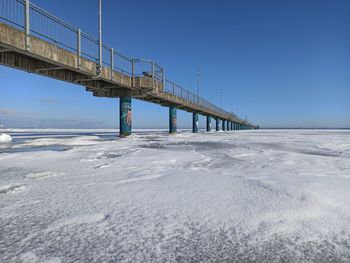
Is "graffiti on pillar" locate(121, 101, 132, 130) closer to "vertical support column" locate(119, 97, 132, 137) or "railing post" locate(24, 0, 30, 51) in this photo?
"vertical support column" locate(119, 97, 132, 137)

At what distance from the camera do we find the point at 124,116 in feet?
90.1

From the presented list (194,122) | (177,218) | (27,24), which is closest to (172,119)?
(194,122)

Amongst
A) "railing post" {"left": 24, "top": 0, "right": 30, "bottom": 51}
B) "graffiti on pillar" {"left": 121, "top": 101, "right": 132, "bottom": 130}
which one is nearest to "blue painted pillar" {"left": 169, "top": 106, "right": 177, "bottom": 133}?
"graffiti on pillar" {"left": 121, "top": 101, "right": 132, "bottom": 130}

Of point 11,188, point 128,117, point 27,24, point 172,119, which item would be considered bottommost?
point 11,188

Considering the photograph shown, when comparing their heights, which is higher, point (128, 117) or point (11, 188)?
point (128, 117)

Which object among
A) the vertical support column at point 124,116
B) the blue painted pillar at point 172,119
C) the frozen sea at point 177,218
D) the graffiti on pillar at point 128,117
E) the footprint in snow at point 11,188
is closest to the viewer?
the frozen sea at point 177,218

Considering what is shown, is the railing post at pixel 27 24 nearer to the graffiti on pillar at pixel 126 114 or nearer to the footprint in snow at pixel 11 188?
the footprint in snow at pixel 11 188

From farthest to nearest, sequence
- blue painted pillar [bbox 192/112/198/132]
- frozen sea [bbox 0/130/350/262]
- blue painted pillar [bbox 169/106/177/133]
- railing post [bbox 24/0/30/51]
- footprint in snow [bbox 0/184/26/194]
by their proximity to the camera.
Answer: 1. blue painted pillar [bbox 192/112/198/132]
2. blue painted pillar [bbox 169/106/177/133]
3. railing post [bbox 24/0/30/51]
4. footprint in snow [bbox 0/184/26/194]
5. frozen sea [bbox 0/130/350/262]

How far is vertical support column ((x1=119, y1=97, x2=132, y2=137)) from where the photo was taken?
2728 centimetres

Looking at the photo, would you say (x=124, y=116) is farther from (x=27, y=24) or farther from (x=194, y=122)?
(x=194, y=122)

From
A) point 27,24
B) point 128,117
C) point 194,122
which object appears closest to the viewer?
point 27,24

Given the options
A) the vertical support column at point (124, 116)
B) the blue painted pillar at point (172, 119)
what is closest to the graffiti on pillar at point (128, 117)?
the vertical support column at point (124, 116)

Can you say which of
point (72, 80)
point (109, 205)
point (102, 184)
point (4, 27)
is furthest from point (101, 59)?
point (109, 205)

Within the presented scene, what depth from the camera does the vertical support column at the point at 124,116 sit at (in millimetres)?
27281
